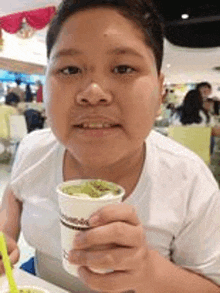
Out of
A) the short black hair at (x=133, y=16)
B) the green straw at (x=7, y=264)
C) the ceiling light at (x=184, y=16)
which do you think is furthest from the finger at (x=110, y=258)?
the ceiling light at (x=184, y=16)

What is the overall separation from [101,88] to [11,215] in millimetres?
702

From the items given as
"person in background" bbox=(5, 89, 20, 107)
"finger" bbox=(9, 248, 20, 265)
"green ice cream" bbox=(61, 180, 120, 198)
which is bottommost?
"finger" bbox=(9, 248, 20, 265)

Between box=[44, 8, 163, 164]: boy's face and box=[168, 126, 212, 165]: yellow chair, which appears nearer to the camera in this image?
box=[44, 8, 163, 164]: boy's face

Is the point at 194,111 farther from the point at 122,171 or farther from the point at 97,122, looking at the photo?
the point at 97,122

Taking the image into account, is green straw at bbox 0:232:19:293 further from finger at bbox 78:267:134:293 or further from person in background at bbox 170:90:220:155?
person in background at bbox 170:90:220:155

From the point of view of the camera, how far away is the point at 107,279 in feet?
1.93

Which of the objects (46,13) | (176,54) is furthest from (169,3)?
(176,54)

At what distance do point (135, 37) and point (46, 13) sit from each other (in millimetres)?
7017

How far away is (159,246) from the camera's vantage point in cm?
84

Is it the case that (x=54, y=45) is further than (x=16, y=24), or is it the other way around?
(x=16, y=24)

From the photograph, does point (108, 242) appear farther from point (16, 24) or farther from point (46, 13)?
point (16, 24)

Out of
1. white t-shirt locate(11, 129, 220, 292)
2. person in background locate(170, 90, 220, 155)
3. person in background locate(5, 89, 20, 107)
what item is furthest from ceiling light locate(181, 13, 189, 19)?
white t-shirt locate(11, 129, 220, 292)

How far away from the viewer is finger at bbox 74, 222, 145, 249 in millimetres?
534

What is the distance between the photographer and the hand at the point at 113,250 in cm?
54
